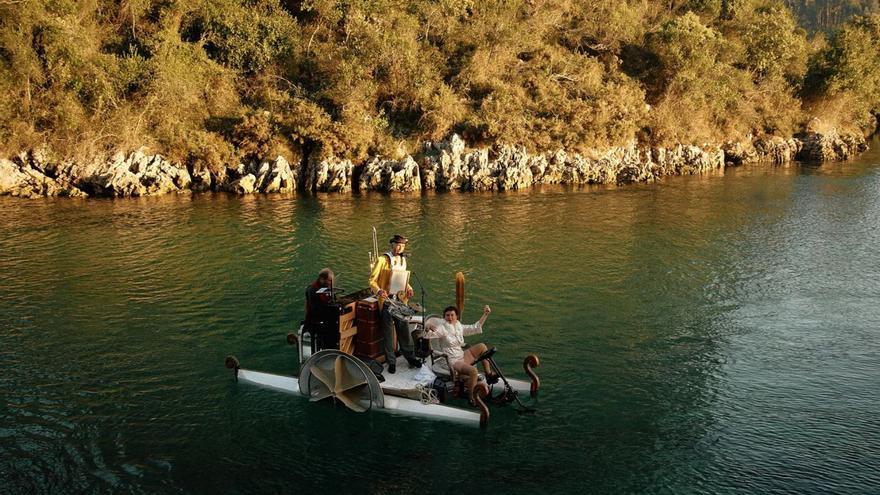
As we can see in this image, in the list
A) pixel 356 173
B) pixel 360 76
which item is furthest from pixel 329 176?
pixel 360 76

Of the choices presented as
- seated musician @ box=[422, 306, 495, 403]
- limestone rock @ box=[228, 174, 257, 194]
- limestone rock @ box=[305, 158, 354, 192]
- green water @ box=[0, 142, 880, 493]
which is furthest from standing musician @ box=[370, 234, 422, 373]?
limestone rock @ box=[228, 174, 257, 194]

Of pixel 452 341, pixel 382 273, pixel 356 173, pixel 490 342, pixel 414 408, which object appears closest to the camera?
pixel 414 408

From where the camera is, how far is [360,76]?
4906 cm

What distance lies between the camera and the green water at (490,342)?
38.2 feet

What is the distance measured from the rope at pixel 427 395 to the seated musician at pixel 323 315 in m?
2.03

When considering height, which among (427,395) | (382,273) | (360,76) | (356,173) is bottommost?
(427,395)

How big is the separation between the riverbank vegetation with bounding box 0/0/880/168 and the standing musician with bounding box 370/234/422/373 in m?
32.1

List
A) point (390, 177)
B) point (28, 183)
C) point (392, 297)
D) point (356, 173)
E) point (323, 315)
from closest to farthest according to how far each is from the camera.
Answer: point (323, 315), point (392, 297), point (28, 183), point (390, 177), point (356, 173)

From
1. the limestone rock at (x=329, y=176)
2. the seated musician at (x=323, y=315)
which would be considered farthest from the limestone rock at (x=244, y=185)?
the seated musician at (x=323, y=315)

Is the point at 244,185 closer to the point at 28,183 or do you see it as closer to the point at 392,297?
the point at 28,183

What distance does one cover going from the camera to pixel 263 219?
1379 inches

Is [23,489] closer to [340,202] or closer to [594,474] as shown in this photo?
[594,474]

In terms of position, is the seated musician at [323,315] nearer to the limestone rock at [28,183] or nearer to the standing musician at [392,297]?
the standing musician at [392,297]

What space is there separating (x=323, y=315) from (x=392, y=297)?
1685 mm
